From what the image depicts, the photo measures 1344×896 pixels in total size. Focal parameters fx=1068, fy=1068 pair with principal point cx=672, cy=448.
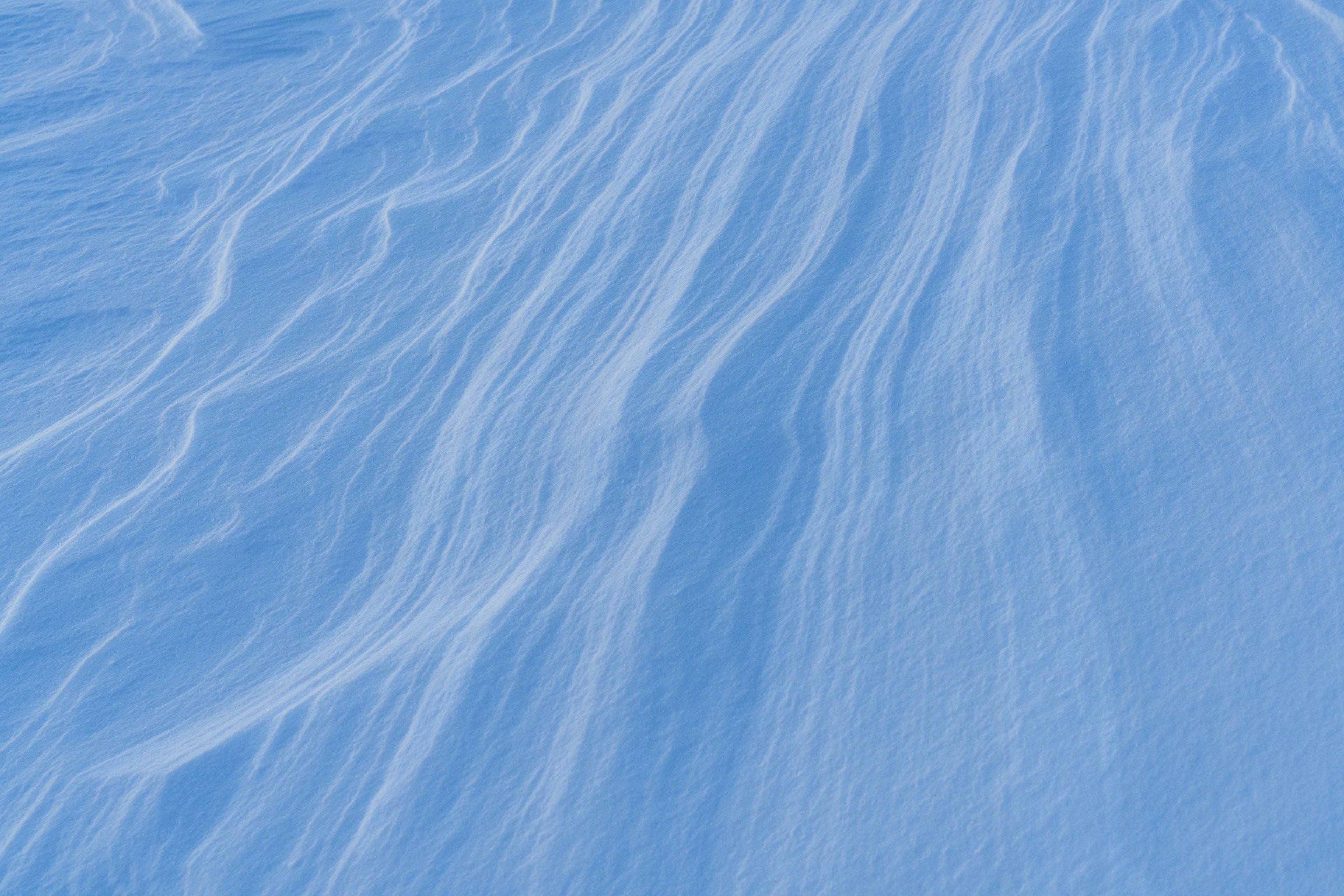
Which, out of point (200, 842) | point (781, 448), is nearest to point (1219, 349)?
point (781, 448)

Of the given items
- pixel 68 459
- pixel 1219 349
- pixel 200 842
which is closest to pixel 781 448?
pixel 1219 349

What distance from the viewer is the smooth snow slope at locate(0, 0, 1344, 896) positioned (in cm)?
76

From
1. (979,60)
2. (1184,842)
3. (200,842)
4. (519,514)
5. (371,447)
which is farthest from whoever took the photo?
(979,60)

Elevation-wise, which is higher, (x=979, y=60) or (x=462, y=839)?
(x=979, y=60)

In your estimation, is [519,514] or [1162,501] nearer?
[1162,501]

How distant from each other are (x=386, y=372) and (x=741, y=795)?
2.12 ft

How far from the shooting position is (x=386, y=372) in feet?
3.87

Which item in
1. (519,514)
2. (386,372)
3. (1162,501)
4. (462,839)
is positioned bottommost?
(462,839)

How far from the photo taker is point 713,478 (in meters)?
0.98

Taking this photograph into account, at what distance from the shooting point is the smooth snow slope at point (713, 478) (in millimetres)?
760

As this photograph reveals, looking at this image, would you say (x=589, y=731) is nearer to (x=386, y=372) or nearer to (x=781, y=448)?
(x=781, y=448)

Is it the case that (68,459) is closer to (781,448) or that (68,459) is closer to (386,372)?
(386,372)

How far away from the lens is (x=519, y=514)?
3.27ft

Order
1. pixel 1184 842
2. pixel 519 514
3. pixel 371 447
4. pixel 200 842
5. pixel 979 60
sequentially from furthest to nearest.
A: 1. pixel 979 60
2. pixel 371 447
3. pixel 519 514
4. pixel 200 842
5. pixel 1184 842
